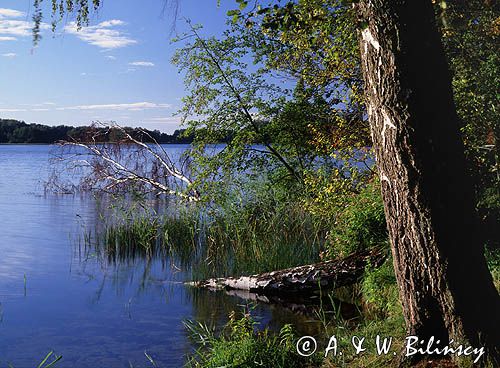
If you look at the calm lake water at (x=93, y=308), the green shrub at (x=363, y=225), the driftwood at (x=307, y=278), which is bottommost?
the calm lake water at (x=93, y=308)

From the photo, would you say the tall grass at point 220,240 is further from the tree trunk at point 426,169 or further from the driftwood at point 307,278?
the tree trunk at point 426,169

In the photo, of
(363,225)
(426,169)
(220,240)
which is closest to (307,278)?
(363,225)

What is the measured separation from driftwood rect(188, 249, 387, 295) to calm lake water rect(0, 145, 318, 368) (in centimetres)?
33

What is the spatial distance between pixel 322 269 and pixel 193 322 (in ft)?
6.22

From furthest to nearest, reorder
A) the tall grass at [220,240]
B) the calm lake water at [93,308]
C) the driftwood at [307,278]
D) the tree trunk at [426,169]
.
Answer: the tall grass at [220,240]
the driftwood at [307,278]
the calm lake water at [93,308]
the tree trunk at [426,169]

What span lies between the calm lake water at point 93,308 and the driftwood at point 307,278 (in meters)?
0.33

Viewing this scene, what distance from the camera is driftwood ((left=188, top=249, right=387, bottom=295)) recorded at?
8.49m

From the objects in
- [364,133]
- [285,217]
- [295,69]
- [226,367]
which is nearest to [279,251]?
[285,217]

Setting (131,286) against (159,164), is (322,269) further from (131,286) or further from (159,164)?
(159,164)

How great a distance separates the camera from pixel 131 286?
998 centimetres

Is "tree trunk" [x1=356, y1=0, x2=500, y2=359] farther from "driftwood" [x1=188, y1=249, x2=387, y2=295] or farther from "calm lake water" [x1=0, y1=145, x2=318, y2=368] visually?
"driftwood" [x1=188, y1=249, x2=387, y2=295]

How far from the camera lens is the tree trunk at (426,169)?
14.2ft

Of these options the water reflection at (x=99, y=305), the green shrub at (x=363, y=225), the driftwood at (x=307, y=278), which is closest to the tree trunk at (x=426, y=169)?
the water reflection at (x=99, y=305)

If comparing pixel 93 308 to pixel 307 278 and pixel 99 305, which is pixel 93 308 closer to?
pixel 99 305
